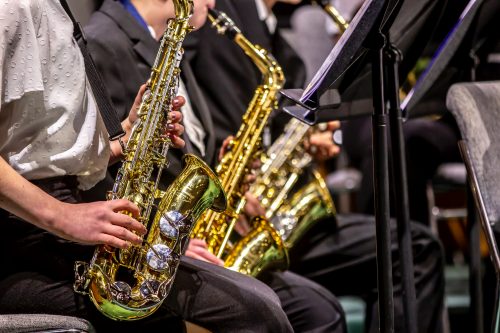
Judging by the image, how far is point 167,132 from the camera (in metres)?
2.29

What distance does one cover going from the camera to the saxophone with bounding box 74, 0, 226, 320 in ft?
6.59

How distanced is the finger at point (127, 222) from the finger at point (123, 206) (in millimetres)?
19

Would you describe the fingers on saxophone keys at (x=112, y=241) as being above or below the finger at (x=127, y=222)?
below

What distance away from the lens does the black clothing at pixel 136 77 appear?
2.67m

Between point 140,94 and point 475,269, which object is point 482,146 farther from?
point 140,94

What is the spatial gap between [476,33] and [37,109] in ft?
5.50

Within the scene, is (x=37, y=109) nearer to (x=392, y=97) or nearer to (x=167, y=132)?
(x=167, y=132)

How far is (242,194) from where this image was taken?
3.00 metres

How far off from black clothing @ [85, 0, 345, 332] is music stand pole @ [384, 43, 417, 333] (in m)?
0.37

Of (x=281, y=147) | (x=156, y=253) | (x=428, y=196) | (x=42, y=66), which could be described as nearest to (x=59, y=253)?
(x=156, y=253)

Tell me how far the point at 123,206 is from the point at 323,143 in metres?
1.70

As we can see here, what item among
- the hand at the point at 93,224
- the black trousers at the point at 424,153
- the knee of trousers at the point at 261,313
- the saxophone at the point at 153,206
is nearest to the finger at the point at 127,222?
the hand at the point at 93,224

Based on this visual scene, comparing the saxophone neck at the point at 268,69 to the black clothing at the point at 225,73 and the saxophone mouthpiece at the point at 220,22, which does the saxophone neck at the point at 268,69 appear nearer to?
the saxophone mouthpiece at the point at 220,22

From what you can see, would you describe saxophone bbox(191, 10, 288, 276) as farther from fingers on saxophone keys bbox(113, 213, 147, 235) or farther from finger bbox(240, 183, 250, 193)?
fingers on saxophone keys bbox(113, 213, 147, 235)
